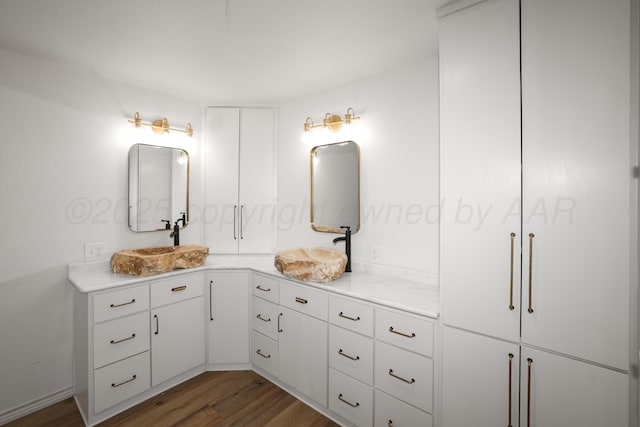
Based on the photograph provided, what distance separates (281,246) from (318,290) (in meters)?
1.09

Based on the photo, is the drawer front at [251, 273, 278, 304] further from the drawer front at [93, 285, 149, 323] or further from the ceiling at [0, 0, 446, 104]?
the ceiling at [0, 0, 446, 104]

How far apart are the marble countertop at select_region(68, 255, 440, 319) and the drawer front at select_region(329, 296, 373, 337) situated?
6cm

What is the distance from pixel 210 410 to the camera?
2.14m

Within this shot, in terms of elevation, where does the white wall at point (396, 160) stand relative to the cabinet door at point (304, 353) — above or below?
above

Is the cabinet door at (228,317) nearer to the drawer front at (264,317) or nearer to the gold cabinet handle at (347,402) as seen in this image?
the drawer front at (264,317)

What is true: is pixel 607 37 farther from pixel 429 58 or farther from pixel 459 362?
pixel 459 362

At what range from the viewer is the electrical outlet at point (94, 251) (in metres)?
2.42

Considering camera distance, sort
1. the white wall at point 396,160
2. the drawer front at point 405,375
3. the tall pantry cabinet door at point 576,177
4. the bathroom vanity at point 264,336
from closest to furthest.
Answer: the tall pantry cabinet door at point 576,177
the drawer front at point 405,375
the bathroom vanity at point 264,336
the white wall at point 396,160

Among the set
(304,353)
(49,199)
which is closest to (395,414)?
(304,353)

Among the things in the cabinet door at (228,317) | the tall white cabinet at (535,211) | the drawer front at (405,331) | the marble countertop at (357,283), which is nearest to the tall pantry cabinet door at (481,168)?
the tall white cabinet at (535,211)

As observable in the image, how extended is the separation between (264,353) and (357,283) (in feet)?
3.45

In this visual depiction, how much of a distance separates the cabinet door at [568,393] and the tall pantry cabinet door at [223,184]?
8.45ft

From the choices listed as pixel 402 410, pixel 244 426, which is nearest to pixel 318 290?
pixel 402 410

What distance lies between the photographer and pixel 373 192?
2.48 meters
